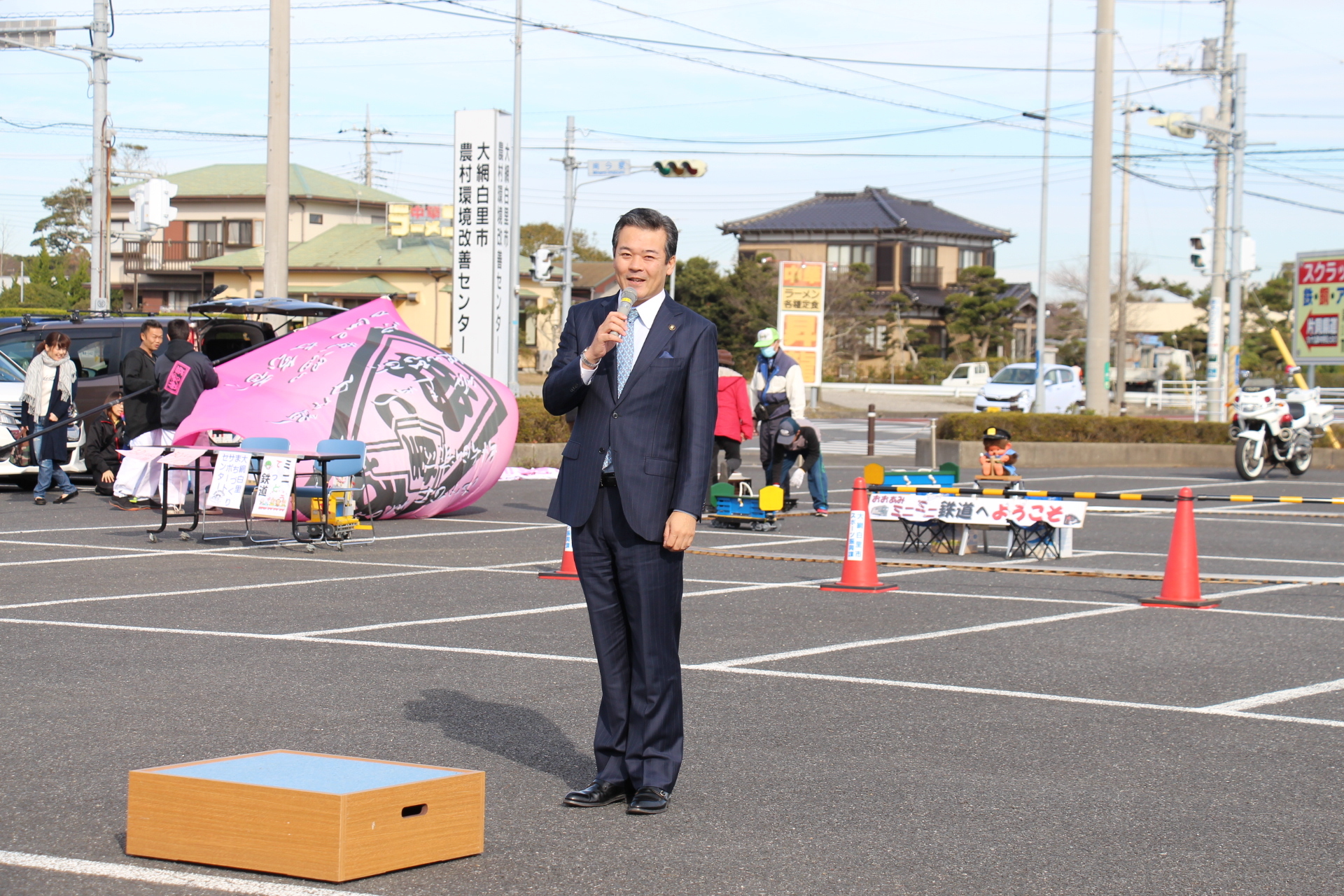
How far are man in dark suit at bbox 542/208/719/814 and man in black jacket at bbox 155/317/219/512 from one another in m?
10.1

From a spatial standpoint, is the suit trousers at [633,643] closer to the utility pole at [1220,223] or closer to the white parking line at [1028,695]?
the white parking line at [1028,695]

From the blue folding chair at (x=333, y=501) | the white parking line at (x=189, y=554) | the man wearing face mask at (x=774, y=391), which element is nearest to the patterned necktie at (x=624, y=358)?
the white parking line at (x=189, y=554)

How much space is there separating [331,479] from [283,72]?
8.86m

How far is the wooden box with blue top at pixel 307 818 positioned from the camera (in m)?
4.23

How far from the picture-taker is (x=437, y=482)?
49.3 ft

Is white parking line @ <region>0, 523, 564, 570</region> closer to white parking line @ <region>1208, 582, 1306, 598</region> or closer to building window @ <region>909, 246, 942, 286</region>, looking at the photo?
white parking line @ <region>1208, 582, 1306, 598</region>

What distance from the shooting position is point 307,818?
167 inches

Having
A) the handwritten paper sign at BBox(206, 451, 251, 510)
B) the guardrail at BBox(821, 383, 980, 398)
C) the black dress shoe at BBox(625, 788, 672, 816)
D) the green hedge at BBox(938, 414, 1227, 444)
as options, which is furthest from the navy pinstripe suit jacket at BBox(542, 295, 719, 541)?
the guardrail at BBox(821, 383, 980, 398)

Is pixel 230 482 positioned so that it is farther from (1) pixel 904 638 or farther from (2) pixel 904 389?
(2) pixel 904 389

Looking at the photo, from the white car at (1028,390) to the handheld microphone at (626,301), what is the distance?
119 ft

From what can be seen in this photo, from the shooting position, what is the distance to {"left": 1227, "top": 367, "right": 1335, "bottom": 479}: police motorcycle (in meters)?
23.2

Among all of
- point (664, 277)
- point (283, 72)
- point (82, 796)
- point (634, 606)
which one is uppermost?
point (283, 72)

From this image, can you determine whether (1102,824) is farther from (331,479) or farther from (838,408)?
(838,408)

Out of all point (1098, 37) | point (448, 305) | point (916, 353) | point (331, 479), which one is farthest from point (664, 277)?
point (916, 353)
